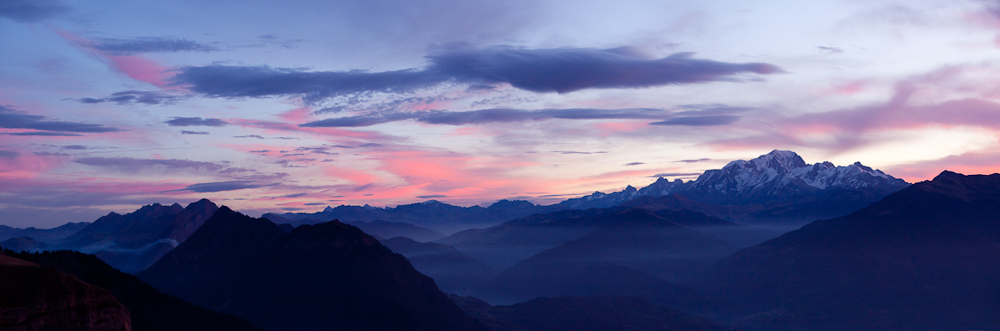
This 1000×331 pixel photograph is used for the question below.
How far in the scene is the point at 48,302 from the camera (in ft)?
360

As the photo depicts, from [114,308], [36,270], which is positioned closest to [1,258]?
[36,270]

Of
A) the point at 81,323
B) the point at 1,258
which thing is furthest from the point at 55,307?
the point at 1,258

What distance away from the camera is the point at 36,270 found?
112938 millimetres

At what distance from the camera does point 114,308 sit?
388ft

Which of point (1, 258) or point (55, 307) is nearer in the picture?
point (55, 307)

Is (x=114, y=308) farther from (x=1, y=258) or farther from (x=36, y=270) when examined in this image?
(x=1, y=258)

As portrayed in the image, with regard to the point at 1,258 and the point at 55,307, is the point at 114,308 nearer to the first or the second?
the point at 55,307

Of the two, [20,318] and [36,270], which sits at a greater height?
[36,270]

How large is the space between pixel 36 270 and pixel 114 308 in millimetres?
13037

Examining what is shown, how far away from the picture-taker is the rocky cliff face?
10656 centimetres

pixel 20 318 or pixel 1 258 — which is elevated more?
pixel 1 258

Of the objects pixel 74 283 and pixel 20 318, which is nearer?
pixel 20 318

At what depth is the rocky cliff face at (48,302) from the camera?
107 m

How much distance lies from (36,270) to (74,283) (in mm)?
5799
